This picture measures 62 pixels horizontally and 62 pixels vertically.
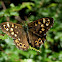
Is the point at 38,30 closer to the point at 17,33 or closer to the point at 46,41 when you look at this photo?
the point at 17,33

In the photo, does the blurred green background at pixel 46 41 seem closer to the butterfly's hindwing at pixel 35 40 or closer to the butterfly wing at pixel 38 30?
the butterfly wing at pixel 38 30

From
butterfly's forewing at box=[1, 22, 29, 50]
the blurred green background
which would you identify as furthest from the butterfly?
the blurred green background

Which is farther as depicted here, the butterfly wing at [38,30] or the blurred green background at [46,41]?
the blurred green background at [46,41]

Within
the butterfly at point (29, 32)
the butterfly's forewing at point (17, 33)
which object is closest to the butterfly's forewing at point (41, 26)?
the butterfly at point (29, 32)

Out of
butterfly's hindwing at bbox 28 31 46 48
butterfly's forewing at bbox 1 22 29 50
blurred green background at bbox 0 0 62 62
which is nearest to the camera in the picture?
butterfly's forewing at bbox 1 22 29 50

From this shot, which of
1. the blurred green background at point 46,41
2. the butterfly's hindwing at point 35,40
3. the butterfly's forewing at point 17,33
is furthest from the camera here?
the blurred green background at point 46,41

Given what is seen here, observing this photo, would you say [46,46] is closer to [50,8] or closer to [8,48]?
[8,48]

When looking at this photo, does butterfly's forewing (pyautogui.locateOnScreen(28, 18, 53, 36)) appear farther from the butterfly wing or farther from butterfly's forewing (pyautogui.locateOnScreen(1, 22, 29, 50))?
butterfly's forewing (pyautogui.locateOnScreen(1, 22, 29, 50))
